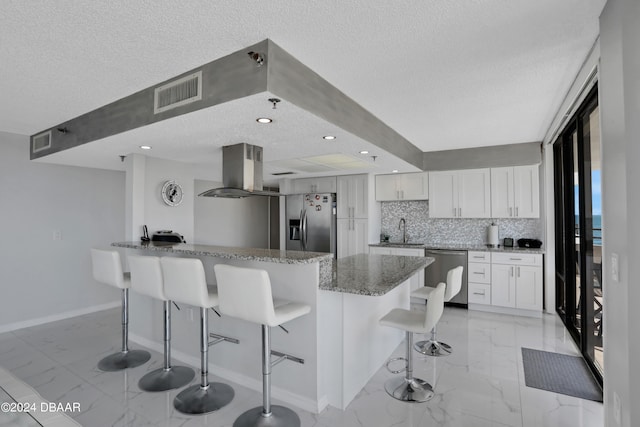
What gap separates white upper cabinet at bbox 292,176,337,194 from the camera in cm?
577

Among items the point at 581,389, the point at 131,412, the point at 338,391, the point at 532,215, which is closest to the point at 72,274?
the point at 131,412

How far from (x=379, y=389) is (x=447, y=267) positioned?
107 inches

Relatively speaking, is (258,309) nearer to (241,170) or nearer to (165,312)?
(165,312)

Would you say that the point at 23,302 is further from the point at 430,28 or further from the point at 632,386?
the point at 632,386

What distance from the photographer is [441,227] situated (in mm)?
5445

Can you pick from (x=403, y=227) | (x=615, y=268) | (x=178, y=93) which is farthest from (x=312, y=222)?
(x=615, y=268)

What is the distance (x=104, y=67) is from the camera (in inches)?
82.7

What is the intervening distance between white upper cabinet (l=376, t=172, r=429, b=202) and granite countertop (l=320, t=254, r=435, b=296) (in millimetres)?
1930

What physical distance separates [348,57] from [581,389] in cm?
305

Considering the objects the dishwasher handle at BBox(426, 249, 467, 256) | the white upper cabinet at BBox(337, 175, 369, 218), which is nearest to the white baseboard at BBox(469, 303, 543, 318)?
the dishwasher handle at BBox(426, 249, 467, 256)

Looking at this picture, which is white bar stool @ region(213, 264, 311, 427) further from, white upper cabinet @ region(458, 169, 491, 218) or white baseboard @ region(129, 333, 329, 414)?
white upper cabinet @ region(458, 169, 491, 218)

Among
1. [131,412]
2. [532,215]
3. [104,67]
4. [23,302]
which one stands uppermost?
[104,67]

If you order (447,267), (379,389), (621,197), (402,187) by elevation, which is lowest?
(379,389)

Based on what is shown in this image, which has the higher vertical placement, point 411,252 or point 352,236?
point 352,236
